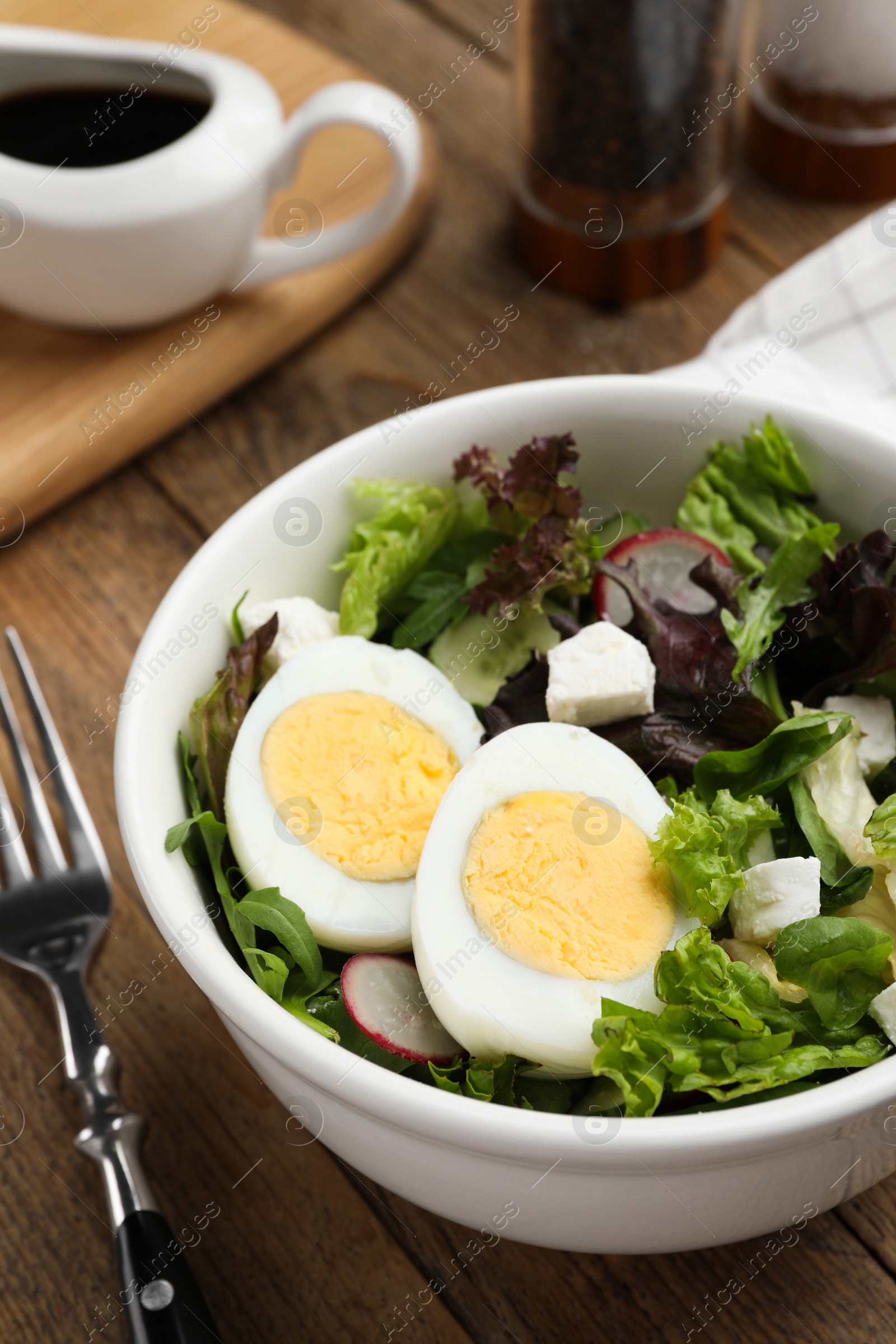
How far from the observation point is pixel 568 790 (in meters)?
1.03

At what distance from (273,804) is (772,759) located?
44 cm

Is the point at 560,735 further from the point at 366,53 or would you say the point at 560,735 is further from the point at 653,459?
the point at 366,53

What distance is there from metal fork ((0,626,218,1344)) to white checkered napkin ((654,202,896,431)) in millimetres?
922

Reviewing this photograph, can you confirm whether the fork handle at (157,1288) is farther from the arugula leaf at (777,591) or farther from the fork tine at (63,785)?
the arugula leaf at (777,591)

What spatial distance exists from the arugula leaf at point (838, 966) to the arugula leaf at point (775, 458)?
484 millimetres

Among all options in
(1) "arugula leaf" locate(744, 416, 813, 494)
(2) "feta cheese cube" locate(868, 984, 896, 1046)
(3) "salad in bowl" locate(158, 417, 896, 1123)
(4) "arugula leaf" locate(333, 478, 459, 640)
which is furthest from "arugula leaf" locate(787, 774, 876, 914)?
(4) "arugula leaf" locate(333, 478, 459, 640)

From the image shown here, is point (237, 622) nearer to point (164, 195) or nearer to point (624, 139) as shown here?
point (164, 195)

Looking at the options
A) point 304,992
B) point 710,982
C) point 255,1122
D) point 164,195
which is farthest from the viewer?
point 164,195

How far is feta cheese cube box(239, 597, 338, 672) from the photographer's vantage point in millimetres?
1139

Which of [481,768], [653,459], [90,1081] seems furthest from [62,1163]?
[653,459]

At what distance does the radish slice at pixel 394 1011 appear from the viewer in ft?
3.10

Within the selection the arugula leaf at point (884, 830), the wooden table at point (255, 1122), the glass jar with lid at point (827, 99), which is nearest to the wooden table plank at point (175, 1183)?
the wooden table at point (255, 1122)

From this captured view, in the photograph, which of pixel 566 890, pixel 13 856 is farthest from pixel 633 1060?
pixel 13 856

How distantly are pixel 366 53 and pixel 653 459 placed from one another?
4.36 feet
